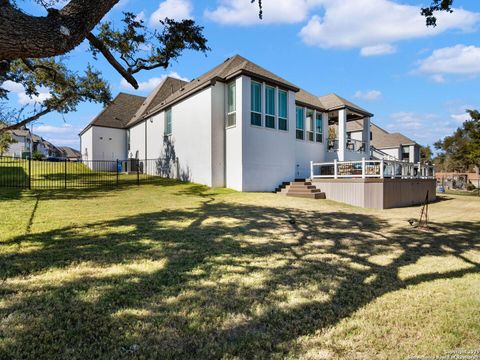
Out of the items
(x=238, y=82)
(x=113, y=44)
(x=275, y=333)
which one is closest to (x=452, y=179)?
(x=238, y=82)

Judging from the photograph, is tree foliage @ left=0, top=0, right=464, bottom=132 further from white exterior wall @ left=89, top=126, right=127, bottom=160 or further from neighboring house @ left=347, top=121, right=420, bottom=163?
neighboring house @ left=347, top=121, right=420, bottom=163

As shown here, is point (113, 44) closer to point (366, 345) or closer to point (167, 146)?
point (167, 146)

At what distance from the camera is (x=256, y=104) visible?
1684 cm

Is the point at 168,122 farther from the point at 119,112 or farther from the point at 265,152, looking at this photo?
the point at 119,112

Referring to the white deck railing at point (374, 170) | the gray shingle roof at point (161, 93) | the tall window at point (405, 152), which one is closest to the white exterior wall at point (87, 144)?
the gray shingle roof at point (161, 93)

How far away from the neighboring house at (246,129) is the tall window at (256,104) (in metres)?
0.02

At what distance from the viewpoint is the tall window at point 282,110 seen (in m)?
18.1

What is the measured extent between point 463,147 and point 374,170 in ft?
98.5

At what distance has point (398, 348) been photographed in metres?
2.52

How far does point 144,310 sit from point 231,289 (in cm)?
109

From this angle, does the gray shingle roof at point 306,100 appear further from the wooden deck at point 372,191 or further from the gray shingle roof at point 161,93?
the gray shingle roof at point 161,93

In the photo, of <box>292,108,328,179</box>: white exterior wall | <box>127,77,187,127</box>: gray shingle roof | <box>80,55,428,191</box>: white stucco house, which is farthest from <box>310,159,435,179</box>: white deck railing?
<box>127,77,187,127</box>: gray shingle roof

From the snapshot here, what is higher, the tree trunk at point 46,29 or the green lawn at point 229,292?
the tree trunk at point 46,29

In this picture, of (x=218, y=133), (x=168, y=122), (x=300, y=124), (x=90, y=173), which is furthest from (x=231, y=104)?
(x=90, y=173)
